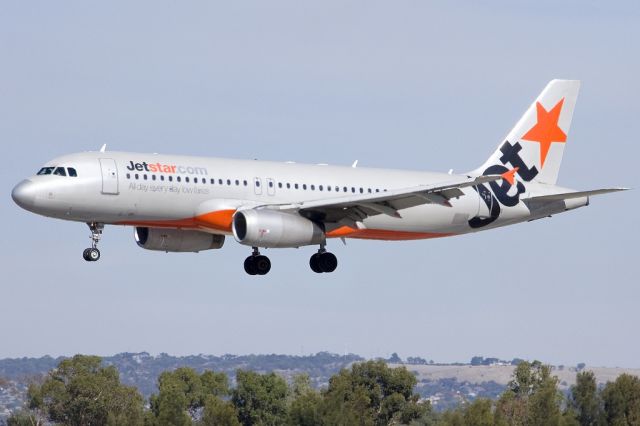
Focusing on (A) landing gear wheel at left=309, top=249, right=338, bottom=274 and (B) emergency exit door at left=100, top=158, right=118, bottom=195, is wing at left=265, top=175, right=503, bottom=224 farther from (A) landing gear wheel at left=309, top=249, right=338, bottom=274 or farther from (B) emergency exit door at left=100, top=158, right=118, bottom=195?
(B) emergency exit door at left=100, top=158, right=118, bottom=195

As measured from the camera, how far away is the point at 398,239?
77.2 metres

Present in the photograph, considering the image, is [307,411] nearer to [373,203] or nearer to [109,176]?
[373,203]

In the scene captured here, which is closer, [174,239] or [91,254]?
[91,254]

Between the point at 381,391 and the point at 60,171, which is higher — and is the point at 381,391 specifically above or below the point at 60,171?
below

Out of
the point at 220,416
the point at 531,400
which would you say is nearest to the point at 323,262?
the point at 220,416

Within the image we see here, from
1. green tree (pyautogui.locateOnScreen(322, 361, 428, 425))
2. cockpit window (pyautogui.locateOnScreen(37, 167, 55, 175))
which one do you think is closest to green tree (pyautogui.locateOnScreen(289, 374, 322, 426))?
green tree (pyautogui.locateOnScreen(322, 361, 428, 425))

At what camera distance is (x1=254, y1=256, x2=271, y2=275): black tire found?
7438 cm

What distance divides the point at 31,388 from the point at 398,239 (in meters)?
72.6

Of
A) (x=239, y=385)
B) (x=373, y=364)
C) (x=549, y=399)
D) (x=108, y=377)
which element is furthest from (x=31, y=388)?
(x=549, y=399)

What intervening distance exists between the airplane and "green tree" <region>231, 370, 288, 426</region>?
2442 inches

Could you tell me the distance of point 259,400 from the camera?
458ft

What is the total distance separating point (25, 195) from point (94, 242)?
4030 mm

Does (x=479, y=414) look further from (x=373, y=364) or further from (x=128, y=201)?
(x=128, y=201)

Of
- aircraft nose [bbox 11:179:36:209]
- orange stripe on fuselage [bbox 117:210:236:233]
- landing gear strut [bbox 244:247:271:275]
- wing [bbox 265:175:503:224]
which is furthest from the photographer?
landing gear strut [bbox 244:247:271:275]
